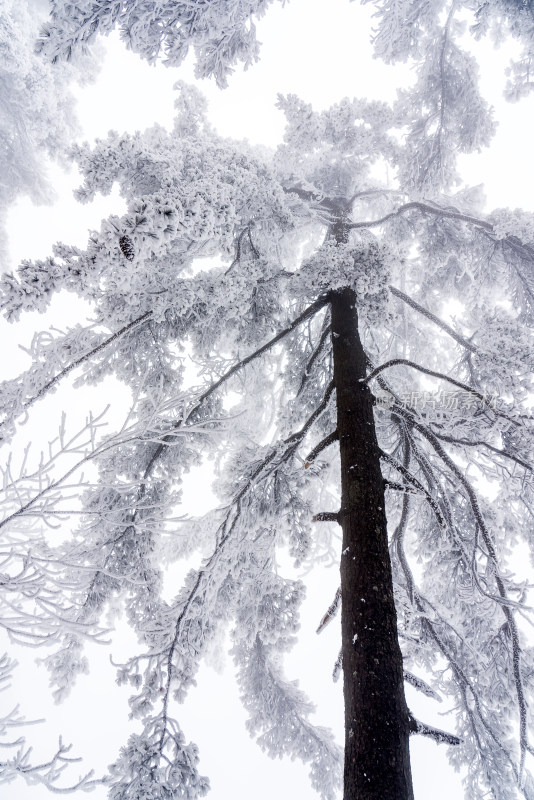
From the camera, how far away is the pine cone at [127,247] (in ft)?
9.45

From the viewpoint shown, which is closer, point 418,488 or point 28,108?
point 418,488

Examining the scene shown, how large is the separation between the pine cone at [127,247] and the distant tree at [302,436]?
0.04ft

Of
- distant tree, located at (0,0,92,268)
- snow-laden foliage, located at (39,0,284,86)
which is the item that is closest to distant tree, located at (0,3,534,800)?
snow-laden foliage, located at (39,0,284,86)

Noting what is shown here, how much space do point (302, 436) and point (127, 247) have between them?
7.75ft

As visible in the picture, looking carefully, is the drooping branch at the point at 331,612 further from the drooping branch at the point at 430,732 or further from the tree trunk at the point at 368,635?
the drooping branch at the point at 430,732

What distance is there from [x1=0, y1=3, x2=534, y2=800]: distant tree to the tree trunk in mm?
13

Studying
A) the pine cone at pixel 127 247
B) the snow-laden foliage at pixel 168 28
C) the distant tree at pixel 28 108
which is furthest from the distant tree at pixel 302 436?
the distant tree at pixel 28 108

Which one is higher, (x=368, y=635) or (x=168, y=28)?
(x=168, y=28)

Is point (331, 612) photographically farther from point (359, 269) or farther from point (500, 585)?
point (359, 269)

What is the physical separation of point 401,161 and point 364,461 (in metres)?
5.68

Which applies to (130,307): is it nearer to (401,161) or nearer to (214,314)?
(214,314)

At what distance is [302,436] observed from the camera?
13.9ft

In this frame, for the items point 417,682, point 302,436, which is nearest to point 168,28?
point 302,436

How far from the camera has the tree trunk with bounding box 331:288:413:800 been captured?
2.23 metres
